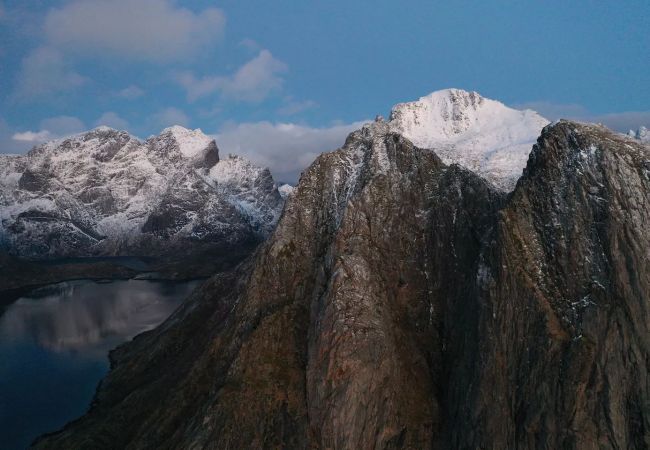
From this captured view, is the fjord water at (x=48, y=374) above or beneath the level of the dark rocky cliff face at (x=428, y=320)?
beneath

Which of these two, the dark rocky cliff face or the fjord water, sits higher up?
the dark rocky cliff face

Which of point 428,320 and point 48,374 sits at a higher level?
point 428,320

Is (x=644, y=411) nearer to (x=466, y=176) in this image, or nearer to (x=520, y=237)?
(x=520, y=237)

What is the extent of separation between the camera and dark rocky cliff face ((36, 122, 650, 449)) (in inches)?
1946

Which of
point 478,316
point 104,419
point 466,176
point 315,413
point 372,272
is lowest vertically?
point 104,419

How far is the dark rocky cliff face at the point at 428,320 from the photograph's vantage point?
162 ft

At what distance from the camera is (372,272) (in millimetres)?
78688

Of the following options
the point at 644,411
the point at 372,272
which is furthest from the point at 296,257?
the point at 644,411

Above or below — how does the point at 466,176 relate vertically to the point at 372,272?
above

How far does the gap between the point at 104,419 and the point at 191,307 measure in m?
42.8

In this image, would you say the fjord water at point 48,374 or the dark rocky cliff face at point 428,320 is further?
the fjord water at point 48,374

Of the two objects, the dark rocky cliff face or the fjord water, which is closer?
the dark rocky cliff face

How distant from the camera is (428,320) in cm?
7712

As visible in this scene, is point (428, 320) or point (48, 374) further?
point (48, 374)
